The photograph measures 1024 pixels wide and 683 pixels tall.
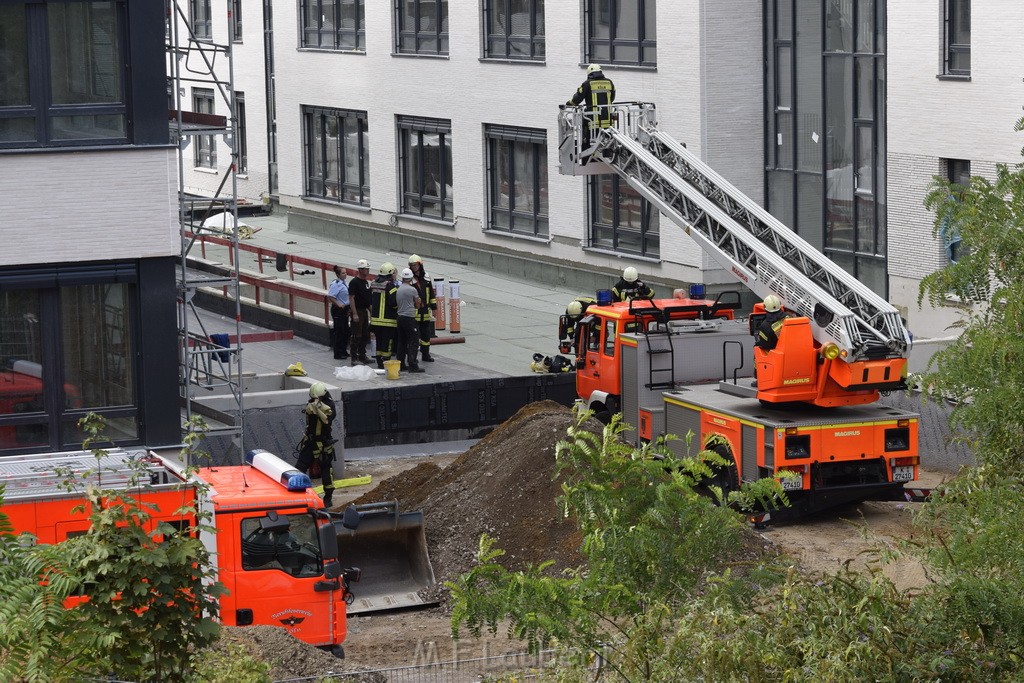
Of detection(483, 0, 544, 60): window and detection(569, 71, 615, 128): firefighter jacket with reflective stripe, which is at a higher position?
detection(483, 0, 544, 60): window

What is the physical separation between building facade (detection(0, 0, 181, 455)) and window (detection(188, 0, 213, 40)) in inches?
1600

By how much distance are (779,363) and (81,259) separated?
26.0 ft

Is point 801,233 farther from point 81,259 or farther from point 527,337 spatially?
point 81,259

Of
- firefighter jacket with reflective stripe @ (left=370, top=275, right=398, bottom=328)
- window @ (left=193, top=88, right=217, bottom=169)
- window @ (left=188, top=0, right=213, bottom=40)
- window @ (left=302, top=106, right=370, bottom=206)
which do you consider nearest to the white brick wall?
firefighter jacket with reflective stripe @ (left=370, top=275, right=398, bottom=328)

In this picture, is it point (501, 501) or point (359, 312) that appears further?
point (359, 312)

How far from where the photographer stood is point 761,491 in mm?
9586

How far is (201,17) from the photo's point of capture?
5594cm

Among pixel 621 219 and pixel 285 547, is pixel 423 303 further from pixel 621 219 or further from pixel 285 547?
pixel 285 547

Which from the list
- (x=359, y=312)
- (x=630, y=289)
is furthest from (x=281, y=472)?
(x=359, y=312)

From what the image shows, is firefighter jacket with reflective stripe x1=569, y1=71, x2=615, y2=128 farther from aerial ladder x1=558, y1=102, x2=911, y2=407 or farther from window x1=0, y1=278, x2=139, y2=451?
window x1=0, y1=278, x2=139, y2=451

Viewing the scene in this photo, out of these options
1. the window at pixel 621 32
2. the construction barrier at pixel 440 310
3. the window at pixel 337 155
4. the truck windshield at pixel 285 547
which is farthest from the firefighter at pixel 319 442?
the window at pixel 337 155

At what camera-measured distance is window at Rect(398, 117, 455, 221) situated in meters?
43.0

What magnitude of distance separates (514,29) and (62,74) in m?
25.2

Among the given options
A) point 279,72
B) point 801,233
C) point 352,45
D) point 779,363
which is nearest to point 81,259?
point 779,363
